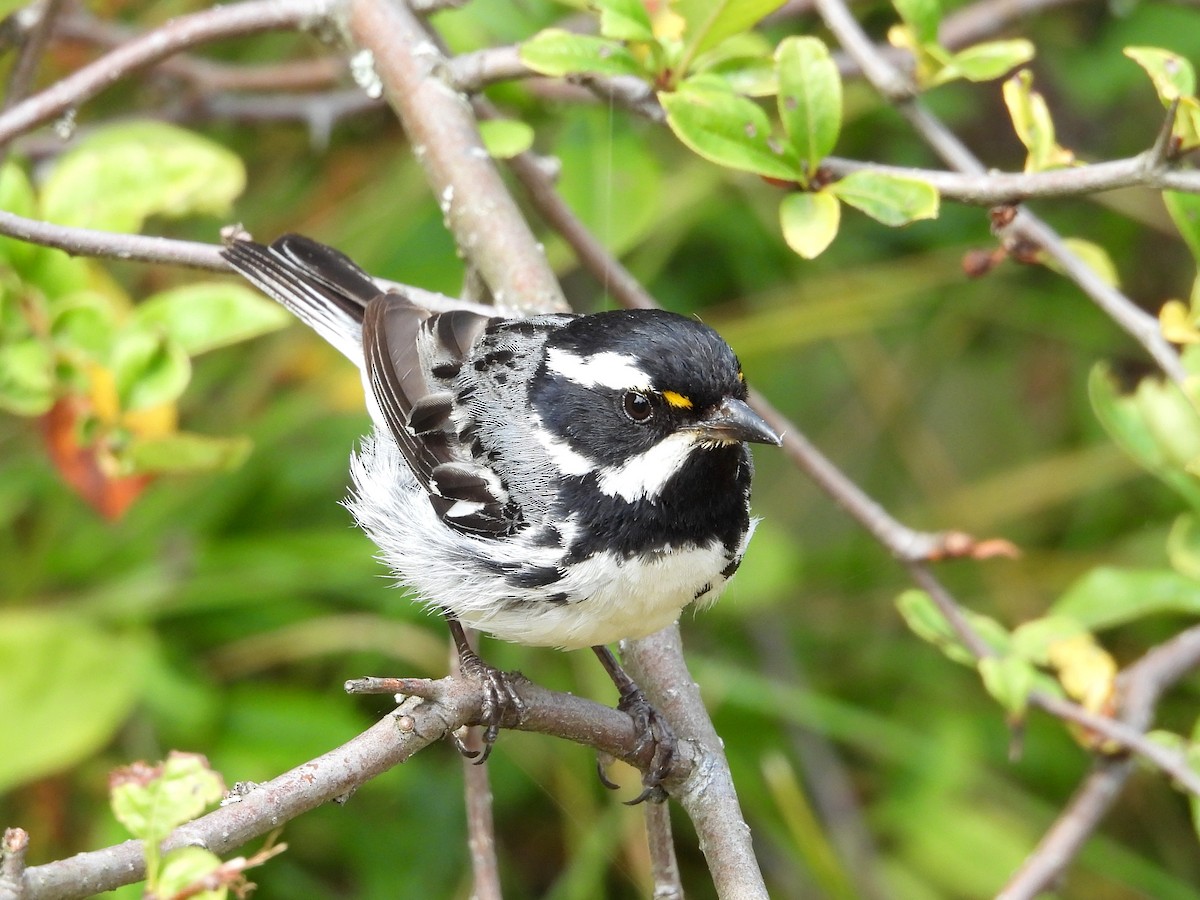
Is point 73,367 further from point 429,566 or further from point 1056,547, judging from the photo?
point 1056,547

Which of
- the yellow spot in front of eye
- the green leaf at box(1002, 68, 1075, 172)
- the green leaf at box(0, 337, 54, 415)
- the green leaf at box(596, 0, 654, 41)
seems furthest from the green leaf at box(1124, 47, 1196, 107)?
the green leaf at box(0, 337, 54, 415)

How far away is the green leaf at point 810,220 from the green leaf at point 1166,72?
62 cm

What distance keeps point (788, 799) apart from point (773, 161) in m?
2.31

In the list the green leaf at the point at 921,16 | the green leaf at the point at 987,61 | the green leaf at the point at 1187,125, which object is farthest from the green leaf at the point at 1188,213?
the green leaf at the point at 921,16

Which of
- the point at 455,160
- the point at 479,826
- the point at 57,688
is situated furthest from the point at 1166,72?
the point at 57,688

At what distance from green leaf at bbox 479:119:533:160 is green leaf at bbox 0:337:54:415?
116 centimetres

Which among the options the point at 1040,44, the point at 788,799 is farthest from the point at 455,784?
the point at 1040,44

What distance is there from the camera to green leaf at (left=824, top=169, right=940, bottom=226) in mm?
2639

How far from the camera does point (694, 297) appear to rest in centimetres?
568

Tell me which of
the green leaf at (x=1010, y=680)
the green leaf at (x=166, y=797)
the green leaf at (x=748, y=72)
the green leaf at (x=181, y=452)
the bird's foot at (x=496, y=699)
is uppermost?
the green leaf at (x=748, y=72)

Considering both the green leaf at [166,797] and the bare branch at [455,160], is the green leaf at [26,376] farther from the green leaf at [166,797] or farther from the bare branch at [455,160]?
the green leaf at [166,797]

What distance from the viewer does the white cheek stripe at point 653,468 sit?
2762 mm

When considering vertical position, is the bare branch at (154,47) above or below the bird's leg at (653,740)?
above

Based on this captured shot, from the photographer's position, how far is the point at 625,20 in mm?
2742
